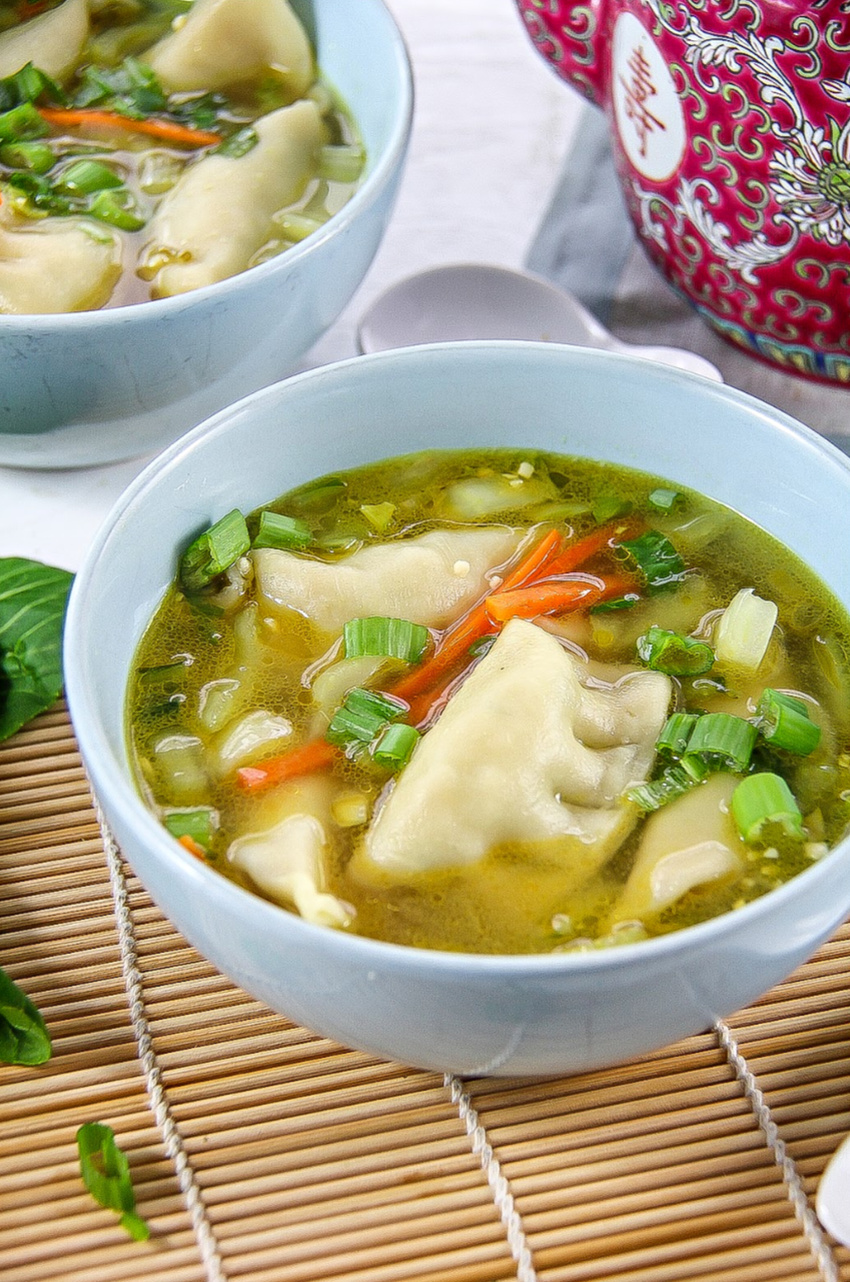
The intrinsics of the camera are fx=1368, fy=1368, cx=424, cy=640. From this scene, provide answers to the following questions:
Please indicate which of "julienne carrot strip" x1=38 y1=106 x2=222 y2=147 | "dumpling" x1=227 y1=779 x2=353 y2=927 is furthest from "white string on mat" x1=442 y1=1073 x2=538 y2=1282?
"julienne carrot strip" x1=38 y1=106 x2=222 y2=147

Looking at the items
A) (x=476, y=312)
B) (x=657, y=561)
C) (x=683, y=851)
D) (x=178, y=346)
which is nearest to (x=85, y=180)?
(x=178, y=346)

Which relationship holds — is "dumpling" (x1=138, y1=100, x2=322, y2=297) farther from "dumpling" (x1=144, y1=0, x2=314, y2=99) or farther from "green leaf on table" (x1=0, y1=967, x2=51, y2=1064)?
"green leaf on table" (x1=0, y1=967, x2=51, y2=1064)

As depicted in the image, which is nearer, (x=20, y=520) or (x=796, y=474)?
(x=796, y=474)

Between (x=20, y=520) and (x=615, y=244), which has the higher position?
(x=20, y=520)

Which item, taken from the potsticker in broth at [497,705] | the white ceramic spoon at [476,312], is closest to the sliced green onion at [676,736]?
the potsticker in broth at [497,705]

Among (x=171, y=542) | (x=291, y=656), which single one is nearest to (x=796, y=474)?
(x=291, y=656)

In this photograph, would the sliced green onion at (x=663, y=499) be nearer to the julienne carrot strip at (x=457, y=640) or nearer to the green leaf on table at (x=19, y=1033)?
the julienne carrot strip at (x=457, y=640)

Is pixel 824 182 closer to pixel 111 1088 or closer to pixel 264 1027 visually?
pixel 264 1027
